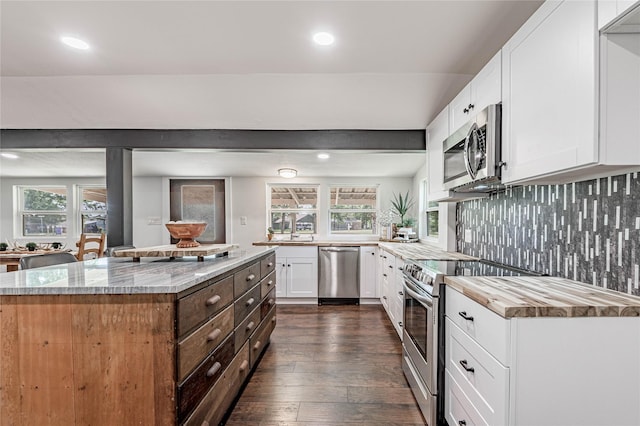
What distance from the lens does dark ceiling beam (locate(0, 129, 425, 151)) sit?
125 inches

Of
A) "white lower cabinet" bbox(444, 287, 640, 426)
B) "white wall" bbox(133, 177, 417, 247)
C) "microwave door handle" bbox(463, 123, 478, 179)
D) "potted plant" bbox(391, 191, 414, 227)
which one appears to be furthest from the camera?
"white wall" bbox(133, 177, 417, 247)

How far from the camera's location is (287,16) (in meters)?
1.82

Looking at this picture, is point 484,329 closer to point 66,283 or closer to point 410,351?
point 410,351

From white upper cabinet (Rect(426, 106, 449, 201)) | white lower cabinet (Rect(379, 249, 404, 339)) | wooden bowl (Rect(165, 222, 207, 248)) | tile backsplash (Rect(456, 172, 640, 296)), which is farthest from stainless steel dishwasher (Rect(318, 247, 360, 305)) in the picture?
wooden bowl (Rect(165, 222, 207, 248))

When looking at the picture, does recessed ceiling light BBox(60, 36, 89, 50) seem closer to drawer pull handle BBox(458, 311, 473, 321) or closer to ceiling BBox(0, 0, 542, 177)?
ceiling BBox(0, 0, 542, 177)

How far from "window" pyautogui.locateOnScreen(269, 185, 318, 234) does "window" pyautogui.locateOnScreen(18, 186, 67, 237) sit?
11.2 ft

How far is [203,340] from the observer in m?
1.46

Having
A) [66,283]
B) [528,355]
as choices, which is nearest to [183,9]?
[66,283]

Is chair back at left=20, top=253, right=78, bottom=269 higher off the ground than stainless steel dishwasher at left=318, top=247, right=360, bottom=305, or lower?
higher

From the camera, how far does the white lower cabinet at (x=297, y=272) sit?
13.9 feet

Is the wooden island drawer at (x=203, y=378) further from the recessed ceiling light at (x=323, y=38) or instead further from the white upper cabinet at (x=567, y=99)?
the recessed ceiling light at (x=323, y=38)

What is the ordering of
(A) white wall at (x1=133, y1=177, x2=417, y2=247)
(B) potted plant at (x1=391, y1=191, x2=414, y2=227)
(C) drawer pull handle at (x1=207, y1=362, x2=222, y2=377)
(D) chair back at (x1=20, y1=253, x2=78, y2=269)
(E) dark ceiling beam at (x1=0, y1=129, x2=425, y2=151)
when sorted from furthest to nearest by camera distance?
(A) white wall at (x1=133, y1=177, x2=417, y2=247), (B) potted plant at (x1=391, y1=191, x2=414, y2=227), (E) dark ceiling beam at (x1=0, y1=129, x2=425, y2=151), (D) chair back at (x1=20, y1=253, x2=78, y2=269), (C) drawer pull handle at (x1=207, y1=362, x2=222, y2=377)

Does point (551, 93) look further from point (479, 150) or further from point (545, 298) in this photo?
point (545, 298)

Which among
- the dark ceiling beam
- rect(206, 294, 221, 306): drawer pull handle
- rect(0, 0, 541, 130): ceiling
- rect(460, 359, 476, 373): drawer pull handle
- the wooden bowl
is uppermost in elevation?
rect(0, 0, 541, 130): ceiling
